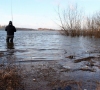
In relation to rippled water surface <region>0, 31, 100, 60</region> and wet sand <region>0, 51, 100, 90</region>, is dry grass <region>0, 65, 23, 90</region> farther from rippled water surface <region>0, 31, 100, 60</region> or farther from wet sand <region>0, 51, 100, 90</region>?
rippled water surface <region>0, 31, 100, 60</region>

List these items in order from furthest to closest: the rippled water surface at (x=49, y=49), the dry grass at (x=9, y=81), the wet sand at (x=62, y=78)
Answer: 1. the rippled water surface at (x=49, y=49)
2. the wet sand at (x=62, y=78)
3. the dry grass at (x=9, y=81)

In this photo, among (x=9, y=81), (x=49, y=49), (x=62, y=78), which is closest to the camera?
(x=9, y=81)

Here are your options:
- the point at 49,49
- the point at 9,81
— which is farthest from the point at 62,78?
the point at 49,49

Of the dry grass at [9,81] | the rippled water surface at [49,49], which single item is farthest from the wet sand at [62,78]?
the rippled water surface at [49,49]

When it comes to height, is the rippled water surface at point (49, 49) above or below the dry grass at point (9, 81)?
below

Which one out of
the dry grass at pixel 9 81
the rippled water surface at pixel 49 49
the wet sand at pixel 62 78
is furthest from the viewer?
the rippled water surface at pixel 49 49

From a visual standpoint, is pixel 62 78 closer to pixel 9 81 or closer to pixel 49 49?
pixel 9 81

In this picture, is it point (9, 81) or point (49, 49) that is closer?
point (9, 81)

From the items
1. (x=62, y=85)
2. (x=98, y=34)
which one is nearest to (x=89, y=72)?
(x=62, y=85)

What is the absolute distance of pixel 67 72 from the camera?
8.00 meters

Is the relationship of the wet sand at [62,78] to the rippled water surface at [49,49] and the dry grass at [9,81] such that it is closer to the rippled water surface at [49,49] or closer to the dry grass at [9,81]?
the dry grass at [9,81]

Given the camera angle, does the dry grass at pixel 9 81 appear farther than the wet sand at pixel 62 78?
No

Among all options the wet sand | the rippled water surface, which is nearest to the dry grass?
the wet sand

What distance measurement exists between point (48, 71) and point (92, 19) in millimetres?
40364
